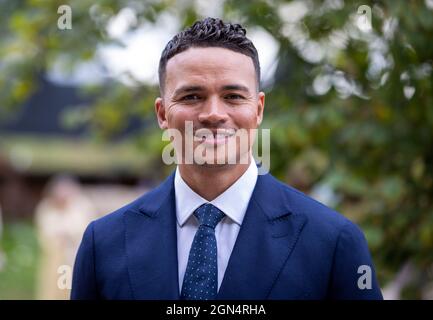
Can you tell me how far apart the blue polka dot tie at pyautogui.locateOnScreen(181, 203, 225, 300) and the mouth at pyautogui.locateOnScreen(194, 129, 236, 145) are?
0.73 feet

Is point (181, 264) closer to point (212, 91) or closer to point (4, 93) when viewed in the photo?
point (212, 91)

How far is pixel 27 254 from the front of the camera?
48.3 feet

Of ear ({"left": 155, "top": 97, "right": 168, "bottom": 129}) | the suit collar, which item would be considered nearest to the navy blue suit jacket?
the suit collar

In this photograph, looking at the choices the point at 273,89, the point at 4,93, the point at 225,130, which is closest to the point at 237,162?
the point at 225,130

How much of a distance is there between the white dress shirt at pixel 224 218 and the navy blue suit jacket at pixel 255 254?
0.02 meters

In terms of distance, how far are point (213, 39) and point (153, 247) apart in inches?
23.9

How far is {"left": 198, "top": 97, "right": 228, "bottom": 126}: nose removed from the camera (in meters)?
2.00

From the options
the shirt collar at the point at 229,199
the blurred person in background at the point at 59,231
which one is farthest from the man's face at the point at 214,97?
the blurred person in background at the point at 59,231

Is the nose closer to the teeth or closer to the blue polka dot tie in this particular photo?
the teeth

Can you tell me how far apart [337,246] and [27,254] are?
13.5 m

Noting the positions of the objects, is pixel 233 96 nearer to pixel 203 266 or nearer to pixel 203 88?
pixel 203 88

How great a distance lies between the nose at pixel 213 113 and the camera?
2.00 metres

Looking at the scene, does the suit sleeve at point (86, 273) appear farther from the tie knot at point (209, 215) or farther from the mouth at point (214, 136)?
the mouth at point (214, 136)

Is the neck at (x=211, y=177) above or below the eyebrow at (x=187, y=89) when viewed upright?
below
